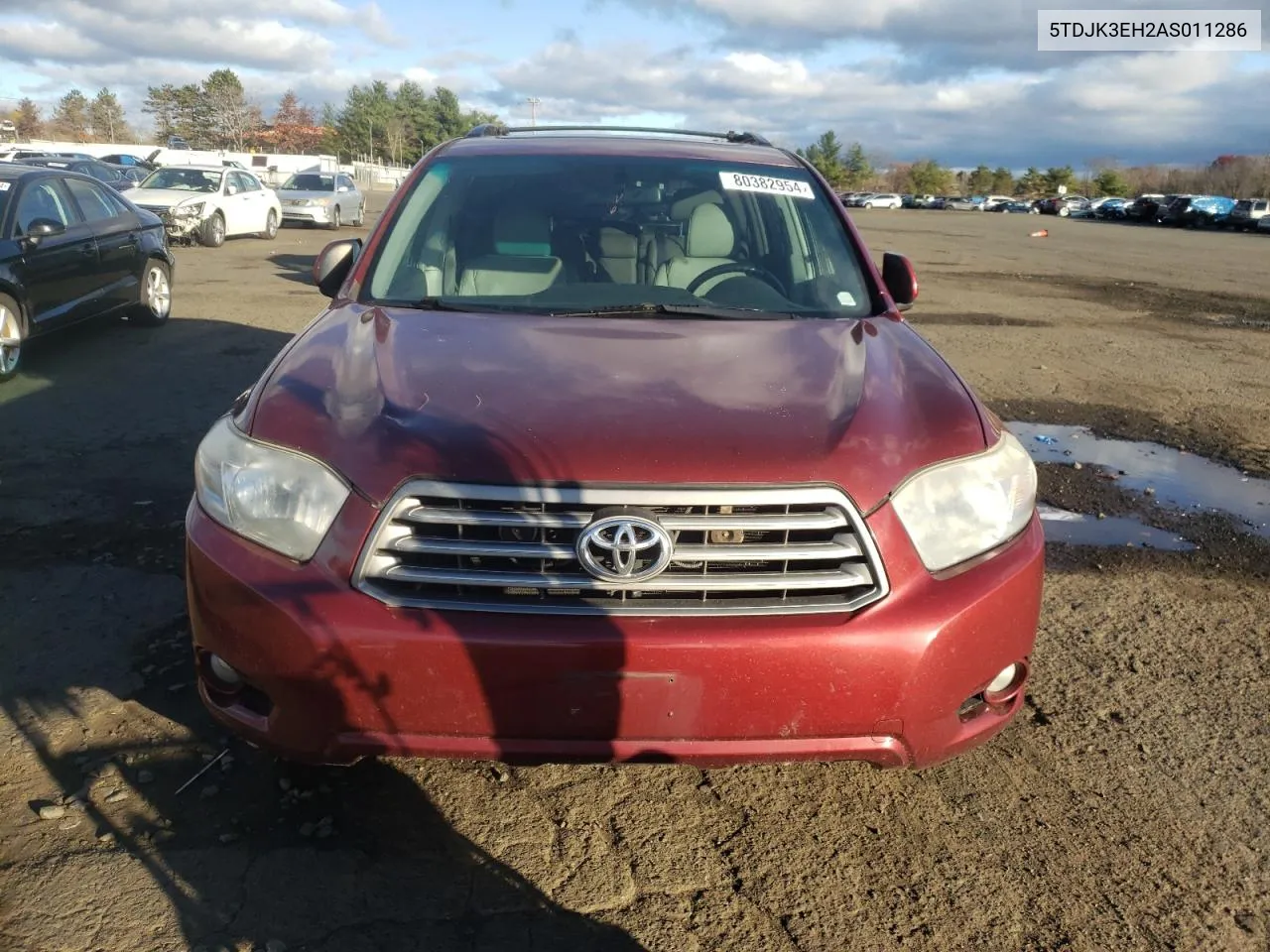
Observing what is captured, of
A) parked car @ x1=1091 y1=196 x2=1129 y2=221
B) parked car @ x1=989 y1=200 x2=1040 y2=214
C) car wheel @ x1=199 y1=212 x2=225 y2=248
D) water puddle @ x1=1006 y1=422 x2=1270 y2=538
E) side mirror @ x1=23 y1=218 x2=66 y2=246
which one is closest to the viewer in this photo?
water puddle @ x1=1006 y1=422 x2=1270 y2=538

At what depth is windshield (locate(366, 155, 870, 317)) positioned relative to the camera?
335 centimetres

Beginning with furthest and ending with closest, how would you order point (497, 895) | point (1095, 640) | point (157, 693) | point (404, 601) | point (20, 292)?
point (20, 292), point (1095, 640), point (157, 693), point (497, 895), point (404, 601)

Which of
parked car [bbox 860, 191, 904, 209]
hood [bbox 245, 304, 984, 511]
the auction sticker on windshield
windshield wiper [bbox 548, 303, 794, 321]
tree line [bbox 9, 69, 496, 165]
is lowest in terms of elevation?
hood [bbox 245, 304, 984, 511]

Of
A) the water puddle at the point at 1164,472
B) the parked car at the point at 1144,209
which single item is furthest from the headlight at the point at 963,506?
the parked car at the point at 1144,209

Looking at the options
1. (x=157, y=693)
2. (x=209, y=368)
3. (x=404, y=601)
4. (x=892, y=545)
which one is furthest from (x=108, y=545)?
(x=209, y=368)

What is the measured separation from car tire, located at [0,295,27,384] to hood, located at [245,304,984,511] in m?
5.62

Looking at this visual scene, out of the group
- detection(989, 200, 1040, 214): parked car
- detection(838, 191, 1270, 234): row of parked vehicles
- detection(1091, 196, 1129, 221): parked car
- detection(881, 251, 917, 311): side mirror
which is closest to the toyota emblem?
detection(881, 251, 917, 311): side mirror

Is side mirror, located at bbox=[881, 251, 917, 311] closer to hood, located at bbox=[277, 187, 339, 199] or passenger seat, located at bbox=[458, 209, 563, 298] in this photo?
passenger seat, located at bbox=[458, 209, 563, 298]

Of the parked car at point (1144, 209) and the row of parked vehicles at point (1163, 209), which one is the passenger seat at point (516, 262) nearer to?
the row of parked vehicles at point (1163, 209)

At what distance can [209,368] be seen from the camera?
25.9 feet

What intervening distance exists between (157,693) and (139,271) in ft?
25.0

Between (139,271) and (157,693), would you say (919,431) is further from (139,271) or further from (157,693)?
(139,271)

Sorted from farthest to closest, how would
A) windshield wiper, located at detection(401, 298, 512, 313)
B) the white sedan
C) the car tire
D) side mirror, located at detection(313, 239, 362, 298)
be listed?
1. the white sedan
2. the car tire
3. side mirror, located at detection(313, 239, 362, 298)
4. windshield wiper, located at detection(401, 298, 512, 313)

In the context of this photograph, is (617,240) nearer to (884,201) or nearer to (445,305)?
(445,305)
